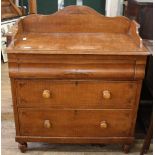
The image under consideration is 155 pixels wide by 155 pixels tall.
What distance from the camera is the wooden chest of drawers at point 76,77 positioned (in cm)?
Result: 135

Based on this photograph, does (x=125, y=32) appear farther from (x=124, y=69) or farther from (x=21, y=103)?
(x=21, y=103)

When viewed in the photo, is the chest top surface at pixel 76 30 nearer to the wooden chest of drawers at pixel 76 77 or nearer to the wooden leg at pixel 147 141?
the wooden chest of drawers at pixel 76 77

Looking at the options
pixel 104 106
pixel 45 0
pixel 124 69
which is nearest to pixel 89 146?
pixel 104 106

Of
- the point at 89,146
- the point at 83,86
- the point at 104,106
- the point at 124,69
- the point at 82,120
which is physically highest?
the point at 124,69

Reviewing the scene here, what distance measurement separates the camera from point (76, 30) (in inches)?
64.6

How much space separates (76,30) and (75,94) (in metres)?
0.45

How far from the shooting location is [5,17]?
277 centimetres

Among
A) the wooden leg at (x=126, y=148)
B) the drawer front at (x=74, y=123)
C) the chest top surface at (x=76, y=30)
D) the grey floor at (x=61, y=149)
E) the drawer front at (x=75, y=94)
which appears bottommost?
the grey floor at (x=61, y=149)

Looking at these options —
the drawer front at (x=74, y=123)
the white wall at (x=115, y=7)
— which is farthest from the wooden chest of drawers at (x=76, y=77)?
the white wall at (x=115, y=7)

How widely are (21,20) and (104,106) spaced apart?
2.48 feet

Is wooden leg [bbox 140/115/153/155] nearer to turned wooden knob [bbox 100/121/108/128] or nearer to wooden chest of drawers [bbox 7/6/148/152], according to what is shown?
wooden chest of drawers [bbox 7/6/148/152]

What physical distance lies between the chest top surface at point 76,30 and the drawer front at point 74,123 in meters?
0.42

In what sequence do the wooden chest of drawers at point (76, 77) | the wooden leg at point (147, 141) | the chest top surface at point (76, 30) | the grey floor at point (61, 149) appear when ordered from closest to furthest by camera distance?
the wooden chest of drawers at point (76, 77) → the chest top surface at point (76, 30) → the wooden leg at point (147, 141) → the grey floor at point (61, 149)

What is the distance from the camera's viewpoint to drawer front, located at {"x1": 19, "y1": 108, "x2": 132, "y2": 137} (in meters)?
1.52
